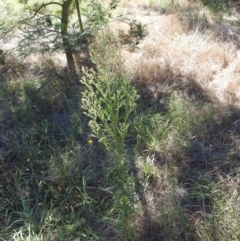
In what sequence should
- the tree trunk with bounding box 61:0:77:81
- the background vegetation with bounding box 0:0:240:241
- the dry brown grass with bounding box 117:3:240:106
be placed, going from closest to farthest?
the background vegetation with bounding box 0:0:240:241 < the tree trunk with bounding box 61:0:77:81 < the dry brown grass with bounding box 117:3:240:106

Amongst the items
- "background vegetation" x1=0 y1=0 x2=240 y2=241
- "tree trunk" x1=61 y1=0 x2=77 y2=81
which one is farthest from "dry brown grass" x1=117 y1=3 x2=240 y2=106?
"tree trunk" x1=61 y1=0 x2=77 y2=81

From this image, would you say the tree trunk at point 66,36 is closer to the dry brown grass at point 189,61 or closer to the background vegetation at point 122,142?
the background vegetation at point 122,142

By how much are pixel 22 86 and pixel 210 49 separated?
7.20ft

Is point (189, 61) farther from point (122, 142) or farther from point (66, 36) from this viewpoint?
point (122, 142)

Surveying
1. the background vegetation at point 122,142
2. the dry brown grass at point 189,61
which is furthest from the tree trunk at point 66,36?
the dry brown grass at point 189,61

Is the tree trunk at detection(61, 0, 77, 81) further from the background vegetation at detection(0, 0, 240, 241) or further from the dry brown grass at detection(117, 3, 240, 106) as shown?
the dry brown grass at detection(117, 3, 240, 106)

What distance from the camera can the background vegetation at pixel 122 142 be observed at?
1.87 metres

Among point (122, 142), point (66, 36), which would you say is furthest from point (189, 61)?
point (122, 142)

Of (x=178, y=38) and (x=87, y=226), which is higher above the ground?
(x=178, y=38)

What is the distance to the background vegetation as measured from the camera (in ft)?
6.12

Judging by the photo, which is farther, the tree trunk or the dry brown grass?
the dry brown grass

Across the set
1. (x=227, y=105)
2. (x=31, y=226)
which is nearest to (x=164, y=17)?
(x=227, y=105)

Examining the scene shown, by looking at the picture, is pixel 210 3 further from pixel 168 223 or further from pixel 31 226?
pixel 31 226

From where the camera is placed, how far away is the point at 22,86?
3.09 meters
